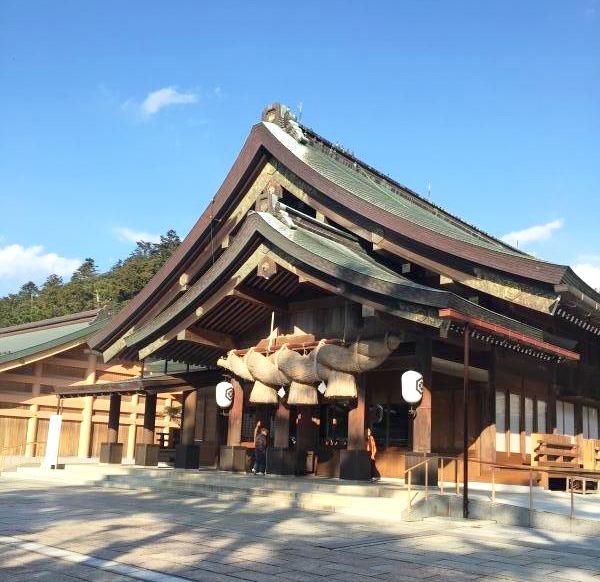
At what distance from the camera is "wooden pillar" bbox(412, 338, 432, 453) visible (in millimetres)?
11453

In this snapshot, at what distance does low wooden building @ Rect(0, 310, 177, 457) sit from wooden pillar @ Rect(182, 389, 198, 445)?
6.01 m

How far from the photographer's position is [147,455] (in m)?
17.9

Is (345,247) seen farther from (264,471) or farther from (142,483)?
(142,483)

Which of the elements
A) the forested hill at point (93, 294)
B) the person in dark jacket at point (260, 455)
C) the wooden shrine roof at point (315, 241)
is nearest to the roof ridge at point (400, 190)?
the wooden shrine roof at point (315, 241)

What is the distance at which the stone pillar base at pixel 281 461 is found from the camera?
46.5 ft

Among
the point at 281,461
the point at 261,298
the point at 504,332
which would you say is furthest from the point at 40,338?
the point at 504,332

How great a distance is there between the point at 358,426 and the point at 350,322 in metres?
2.15

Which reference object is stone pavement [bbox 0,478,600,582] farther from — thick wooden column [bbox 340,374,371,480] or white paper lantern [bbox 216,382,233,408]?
white paper lantern [bbox 216,382,233,408]

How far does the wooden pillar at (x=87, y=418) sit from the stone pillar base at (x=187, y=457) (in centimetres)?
1030

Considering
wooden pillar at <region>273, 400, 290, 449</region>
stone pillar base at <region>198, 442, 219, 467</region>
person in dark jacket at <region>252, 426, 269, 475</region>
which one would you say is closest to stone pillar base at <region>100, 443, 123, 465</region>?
stone pillar base at <region>198, 442, 219, 467</region>

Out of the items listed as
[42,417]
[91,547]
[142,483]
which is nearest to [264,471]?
[142,483]

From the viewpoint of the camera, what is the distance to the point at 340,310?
1387 cm

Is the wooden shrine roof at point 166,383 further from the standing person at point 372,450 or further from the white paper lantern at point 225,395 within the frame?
the standing person at point 372,450

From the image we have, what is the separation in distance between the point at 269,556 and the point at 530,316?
29.8 ft
